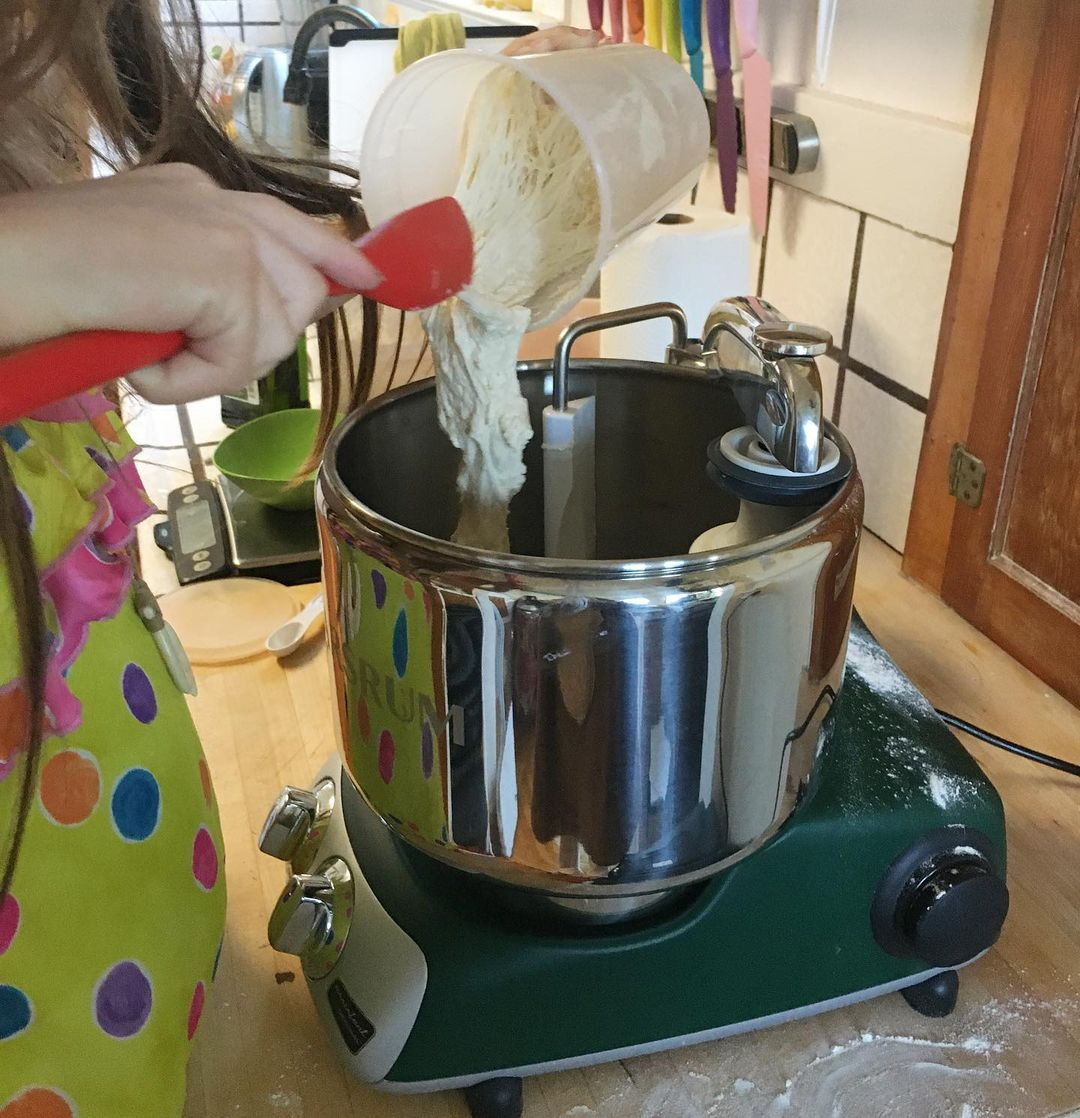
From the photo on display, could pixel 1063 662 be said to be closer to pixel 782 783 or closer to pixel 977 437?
pixel 977 437

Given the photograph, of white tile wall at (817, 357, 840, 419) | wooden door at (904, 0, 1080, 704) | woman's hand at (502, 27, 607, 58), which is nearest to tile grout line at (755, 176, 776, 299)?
white tile wall at (817, 357, 840, 419)

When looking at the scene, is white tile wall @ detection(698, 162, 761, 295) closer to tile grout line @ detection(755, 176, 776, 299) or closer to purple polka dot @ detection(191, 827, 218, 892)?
tile grout line @ detection(755, 176, 776, 299)

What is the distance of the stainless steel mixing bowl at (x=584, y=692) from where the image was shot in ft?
1.14

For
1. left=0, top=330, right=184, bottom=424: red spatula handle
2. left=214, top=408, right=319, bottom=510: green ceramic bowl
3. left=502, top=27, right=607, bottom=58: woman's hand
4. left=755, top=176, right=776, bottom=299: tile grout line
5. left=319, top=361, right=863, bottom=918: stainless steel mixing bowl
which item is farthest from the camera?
left=755, top=176, right=776, bottom=299: tile grout line

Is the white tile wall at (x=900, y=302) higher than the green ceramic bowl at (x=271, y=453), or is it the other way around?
the white tile wall at (x=900, y=302)

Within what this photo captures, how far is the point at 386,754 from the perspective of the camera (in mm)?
405

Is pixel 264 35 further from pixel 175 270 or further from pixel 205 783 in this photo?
pixel 175 270

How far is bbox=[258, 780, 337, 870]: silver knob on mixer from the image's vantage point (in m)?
0.50

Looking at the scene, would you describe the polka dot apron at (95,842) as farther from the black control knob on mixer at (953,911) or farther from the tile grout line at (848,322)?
the tile grout line at (848,322)

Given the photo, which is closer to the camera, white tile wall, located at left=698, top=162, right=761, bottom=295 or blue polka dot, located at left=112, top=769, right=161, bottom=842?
blue polka dot, located at left=112, top=769, right=161, bottom=842

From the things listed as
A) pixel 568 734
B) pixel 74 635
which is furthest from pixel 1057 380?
pixel 74 635

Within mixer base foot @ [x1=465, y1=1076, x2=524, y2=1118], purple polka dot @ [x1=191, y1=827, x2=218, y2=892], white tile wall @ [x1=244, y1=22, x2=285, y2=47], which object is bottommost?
mixer base foot @ [x1=465, y1=1076, x2=524, y2=1118]

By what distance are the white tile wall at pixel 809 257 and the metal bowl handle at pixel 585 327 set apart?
0.39 meters

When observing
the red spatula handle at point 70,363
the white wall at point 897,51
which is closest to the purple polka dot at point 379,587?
the red spatula handle at point 70,363
